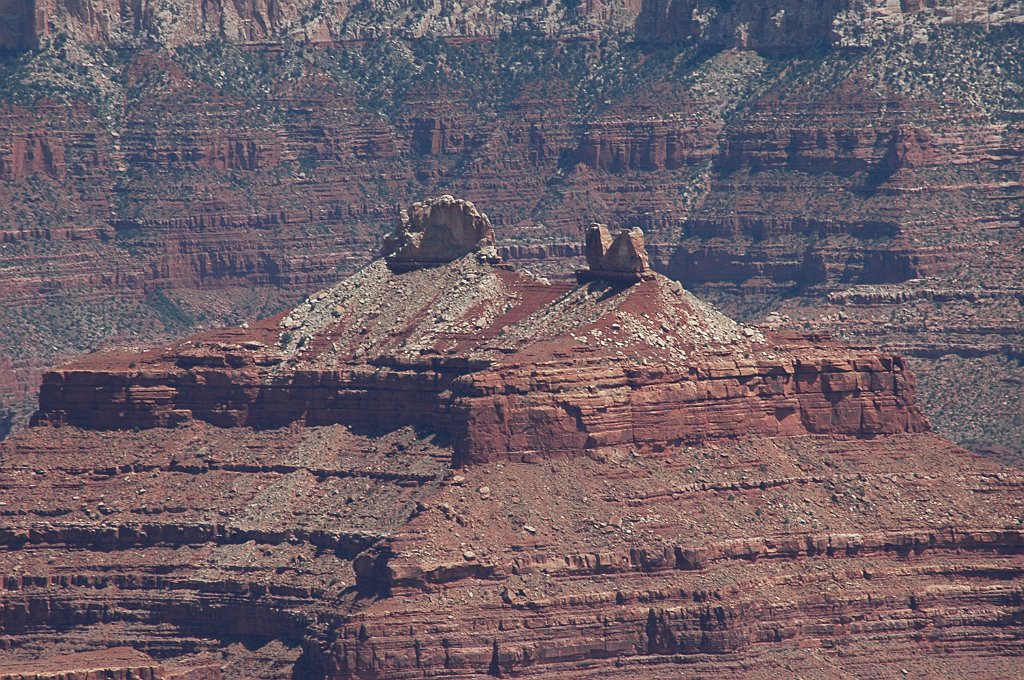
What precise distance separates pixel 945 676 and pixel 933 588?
279 centimetres

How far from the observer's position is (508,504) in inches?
5271

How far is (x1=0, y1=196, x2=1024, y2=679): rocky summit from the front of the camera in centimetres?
13212

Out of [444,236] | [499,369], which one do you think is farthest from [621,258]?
[444,236]

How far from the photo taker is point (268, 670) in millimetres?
134375

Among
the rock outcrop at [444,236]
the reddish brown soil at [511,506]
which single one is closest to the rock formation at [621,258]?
the reddish brown soil at [511,506]

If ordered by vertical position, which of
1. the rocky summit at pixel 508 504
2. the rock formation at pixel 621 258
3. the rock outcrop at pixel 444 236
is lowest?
the rocky summit at pixel 508 504

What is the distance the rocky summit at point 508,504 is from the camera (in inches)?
5202

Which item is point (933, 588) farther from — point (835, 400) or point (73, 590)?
point (73, 590)

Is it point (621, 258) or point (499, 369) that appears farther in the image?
point (621, 258)

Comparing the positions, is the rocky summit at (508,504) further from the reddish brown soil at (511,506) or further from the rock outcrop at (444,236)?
the rock outcrop at (444,236)

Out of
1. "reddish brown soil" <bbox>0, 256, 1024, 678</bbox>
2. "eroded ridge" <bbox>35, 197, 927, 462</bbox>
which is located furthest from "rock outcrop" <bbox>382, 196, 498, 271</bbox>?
"reddish brown soil" <bbox>0, 256, 1024, 678</bbox>

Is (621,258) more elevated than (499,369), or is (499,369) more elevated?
(621,258)

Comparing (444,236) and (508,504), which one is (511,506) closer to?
(508,504)

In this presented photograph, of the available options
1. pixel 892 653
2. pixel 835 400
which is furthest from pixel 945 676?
pixel 835 400
